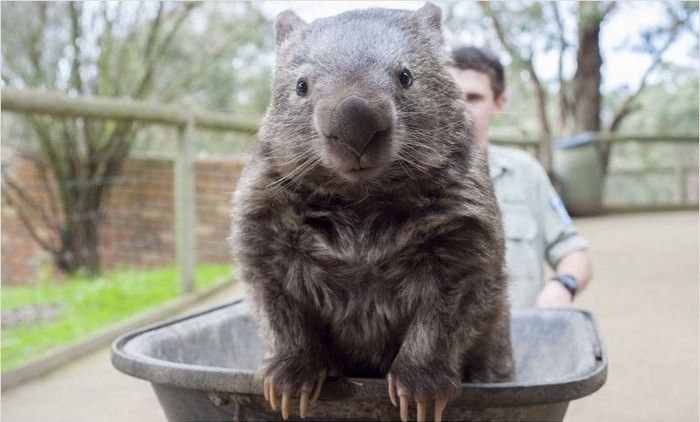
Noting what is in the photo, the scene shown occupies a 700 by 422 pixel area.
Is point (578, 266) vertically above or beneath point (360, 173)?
beneath

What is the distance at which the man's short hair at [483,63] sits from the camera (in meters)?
2.64

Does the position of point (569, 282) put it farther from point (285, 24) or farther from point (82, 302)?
point (82, 302)

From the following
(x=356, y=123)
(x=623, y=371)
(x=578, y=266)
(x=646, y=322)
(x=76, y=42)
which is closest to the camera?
(x=356, y=123)

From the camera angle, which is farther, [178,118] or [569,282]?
[178,118]

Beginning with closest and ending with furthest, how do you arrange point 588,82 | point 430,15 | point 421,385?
point 421,385
point 430,15
point 588,82

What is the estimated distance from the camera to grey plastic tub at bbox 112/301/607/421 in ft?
4.48

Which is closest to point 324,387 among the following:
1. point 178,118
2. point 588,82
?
point 178,118

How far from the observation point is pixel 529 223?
8.71 ft

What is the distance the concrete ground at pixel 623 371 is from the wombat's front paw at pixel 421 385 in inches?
65.7

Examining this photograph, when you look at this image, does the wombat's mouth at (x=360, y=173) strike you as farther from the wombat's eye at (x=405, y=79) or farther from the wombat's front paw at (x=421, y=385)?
the wombat's front paw at (x=421, y=385)

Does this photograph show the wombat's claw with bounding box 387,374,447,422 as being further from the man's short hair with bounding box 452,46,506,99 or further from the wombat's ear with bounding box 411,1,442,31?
the man's short hair with bounding box 452,46,506,99

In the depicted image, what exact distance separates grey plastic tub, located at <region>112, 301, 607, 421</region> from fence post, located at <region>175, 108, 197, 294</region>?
8.22 feet

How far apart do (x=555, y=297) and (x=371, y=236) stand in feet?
3.49

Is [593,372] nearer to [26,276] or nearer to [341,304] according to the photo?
[341,304]
